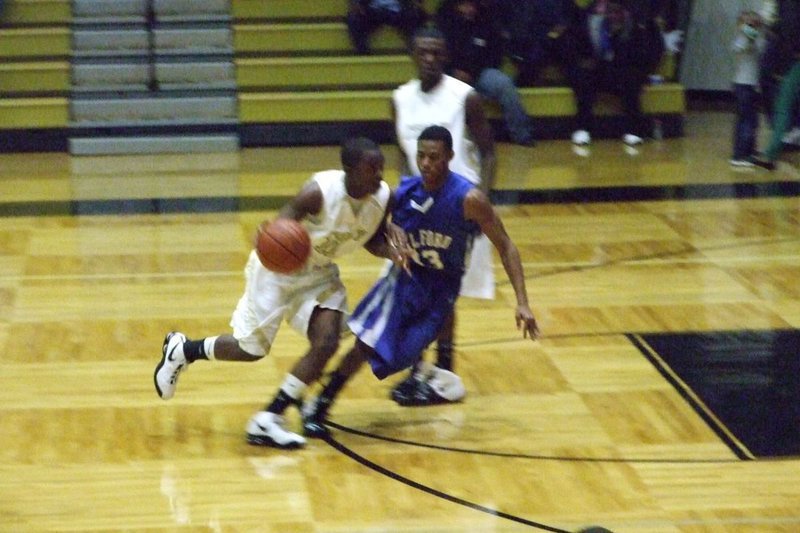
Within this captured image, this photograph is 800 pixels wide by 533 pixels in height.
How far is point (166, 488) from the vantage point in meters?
4.70

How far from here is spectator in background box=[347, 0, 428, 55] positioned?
39.0 ft

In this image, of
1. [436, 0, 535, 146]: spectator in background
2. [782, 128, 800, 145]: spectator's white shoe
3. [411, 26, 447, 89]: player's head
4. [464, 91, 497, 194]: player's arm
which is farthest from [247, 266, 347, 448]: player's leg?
[782, 128, 800, 145]: spectator's white shoe

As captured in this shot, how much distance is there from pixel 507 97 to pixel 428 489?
23.4ft

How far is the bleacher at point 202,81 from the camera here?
448 inches

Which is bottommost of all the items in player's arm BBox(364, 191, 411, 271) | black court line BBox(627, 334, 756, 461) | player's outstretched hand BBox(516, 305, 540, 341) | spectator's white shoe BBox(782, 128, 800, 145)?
spectator's white shoe BBox(782, 128, 800, 145)

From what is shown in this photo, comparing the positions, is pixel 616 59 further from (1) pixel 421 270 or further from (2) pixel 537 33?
(1) pixel 421 270

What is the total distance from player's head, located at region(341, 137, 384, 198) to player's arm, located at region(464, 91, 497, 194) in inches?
33.7

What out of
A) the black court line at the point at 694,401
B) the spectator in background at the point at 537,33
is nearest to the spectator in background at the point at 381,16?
A: the spectator in background at the point at 537,33

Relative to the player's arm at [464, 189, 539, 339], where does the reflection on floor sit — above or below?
below

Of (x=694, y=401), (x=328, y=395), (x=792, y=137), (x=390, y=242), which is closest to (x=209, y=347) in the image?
(x=328, y=395)

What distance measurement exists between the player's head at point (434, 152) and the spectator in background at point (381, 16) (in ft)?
23.5

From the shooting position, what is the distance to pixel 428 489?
15.4 ft

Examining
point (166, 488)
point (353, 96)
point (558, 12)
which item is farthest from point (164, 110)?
point (166, 488)

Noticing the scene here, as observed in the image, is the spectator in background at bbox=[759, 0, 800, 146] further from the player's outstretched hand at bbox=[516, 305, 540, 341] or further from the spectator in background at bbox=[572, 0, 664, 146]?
the player's outstretched hand at bbox=[516, 305, 540, 341]
